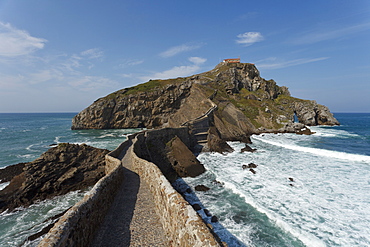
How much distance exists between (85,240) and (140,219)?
257 centimetres

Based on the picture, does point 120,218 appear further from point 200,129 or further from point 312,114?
point 312,114

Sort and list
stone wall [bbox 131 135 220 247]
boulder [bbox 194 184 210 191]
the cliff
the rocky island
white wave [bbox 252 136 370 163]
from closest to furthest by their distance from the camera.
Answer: stone wall [bbox 131 135 220 247], the rocky island, boulder [bbox 194 184 210 191], white wave [bbox 252 136 370 163], the cliff

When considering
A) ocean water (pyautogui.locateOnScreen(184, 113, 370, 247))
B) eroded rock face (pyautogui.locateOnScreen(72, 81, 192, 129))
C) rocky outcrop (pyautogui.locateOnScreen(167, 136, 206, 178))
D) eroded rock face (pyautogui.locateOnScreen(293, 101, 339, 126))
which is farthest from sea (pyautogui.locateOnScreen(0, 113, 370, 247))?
eroded rock face (pyautogui.locateOnScreen(72, 81, 192, 129))

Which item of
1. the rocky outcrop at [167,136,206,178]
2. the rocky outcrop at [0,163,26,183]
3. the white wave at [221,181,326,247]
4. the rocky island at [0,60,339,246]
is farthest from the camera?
the rocky outcrop at [167,136,206,178]

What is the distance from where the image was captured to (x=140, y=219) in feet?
28.1

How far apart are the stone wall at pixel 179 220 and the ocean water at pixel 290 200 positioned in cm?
647

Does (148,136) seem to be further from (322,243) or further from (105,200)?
(322,243)

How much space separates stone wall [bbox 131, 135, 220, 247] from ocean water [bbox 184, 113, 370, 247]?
21.2ft

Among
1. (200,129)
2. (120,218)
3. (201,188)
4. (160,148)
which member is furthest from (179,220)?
(200,129)

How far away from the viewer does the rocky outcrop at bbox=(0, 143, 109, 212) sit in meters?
17.8

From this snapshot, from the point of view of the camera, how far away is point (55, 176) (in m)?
20.0

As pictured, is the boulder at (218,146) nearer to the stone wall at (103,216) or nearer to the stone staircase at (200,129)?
the stone staircase at (200,129)

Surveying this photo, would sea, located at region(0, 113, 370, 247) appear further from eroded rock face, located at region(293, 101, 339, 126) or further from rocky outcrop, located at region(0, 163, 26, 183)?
eroded rock face, located at region(293, 101, 339, 126)

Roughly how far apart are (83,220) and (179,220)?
3585 millimetres
